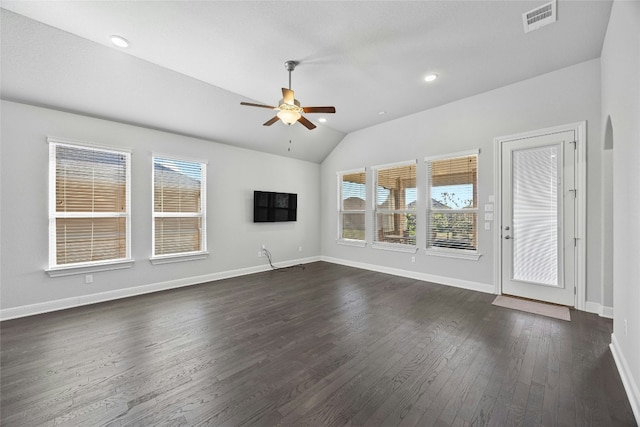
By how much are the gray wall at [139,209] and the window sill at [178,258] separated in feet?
0.30

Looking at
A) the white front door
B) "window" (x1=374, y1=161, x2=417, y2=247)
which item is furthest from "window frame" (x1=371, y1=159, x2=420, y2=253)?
the white front door

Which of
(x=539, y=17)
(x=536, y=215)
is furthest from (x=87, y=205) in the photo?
(x=536, y=215)

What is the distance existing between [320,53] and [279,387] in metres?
3.48

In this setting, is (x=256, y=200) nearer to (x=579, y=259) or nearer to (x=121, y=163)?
(x=121, y=163)

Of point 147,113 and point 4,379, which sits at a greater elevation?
point 147,113

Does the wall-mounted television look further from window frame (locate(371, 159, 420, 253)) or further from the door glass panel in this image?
the door glass panel

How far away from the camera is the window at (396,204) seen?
5.23 m

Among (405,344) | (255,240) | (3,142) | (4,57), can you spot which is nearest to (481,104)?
(405,344)

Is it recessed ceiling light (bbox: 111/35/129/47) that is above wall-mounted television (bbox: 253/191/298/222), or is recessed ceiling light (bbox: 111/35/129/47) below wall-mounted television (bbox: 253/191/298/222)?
above

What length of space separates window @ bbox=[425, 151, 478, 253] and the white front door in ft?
1.52

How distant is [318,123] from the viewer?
558 centimetres

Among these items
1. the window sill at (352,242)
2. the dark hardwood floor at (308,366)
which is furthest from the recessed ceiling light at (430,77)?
the window sill at (352,242)

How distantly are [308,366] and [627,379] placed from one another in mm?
2427

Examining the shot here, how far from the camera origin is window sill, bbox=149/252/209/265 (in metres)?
4.39
